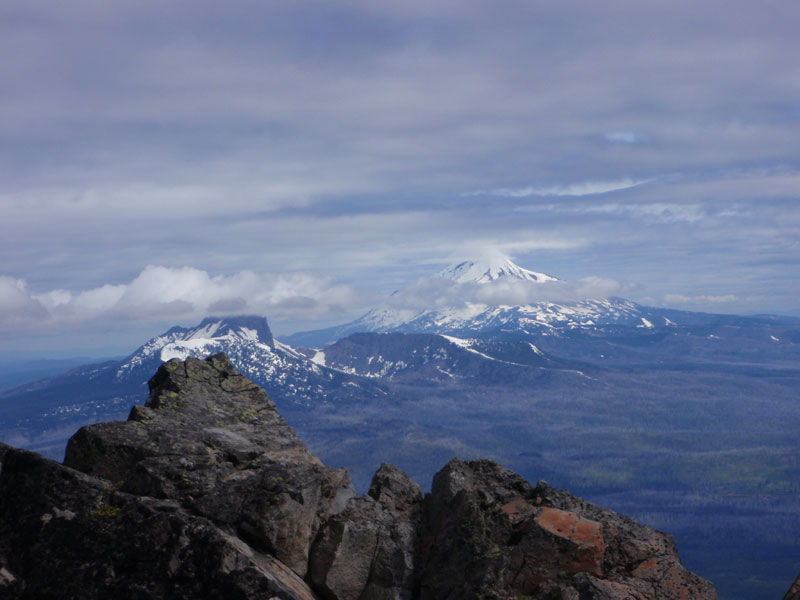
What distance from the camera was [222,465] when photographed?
26109mm

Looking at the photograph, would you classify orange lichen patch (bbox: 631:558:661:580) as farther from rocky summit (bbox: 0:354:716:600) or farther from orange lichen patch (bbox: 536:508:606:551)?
orange lichen patch (bbox: 536:508:606:551)

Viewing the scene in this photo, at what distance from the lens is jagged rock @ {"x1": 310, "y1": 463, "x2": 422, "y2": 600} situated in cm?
2319

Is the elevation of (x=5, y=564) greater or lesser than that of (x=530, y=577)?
greater

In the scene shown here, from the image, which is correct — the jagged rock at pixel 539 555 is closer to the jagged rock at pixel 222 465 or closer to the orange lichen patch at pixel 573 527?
the orange lichen patch at pixel 573 527

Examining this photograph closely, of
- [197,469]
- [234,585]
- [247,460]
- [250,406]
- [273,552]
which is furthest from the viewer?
[250,406]

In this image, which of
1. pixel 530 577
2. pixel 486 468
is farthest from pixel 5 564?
pixel 486 468

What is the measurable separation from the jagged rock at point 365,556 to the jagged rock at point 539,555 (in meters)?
0.87

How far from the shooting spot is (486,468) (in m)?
30.4

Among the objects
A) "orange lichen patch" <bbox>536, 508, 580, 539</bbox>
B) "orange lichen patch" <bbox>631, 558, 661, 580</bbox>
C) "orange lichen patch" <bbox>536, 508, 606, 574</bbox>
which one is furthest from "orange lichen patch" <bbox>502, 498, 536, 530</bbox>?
"orange lichen patch" <bbox>631, 558, 661, 580</bbox>

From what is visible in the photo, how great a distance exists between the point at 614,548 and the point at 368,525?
A: 9335mm

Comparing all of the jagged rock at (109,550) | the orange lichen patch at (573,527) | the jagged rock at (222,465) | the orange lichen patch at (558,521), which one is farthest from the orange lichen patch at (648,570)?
the jagged rock at (109,550)

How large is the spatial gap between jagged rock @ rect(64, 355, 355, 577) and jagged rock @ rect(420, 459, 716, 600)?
4.66m

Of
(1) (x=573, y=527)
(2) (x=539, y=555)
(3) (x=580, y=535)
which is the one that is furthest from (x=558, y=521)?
(2) (x=539, y=555)

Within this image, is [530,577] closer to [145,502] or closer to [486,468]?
[486,468]
